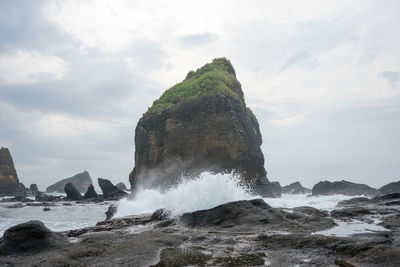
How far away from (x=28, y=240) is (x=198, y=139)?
27.6 metres

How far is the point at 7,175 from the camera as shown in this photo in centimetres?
6056

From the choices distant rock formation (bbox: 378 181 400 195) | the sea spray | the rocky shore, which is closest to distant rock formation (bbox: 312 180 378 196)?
distant rock formation (bbox: 378 181 400 195)

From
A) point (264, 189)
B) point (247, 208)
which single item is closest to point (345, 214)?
point (247, 208)

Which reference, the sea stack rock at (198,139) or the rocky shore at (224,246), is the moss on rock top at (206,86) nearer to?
the sea stack rock at (198,139)

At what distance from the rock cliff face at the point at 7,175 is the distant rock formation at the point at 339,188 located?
180 ft

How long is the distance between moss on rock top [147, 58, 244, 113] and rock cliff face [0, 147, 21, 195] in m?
37.8

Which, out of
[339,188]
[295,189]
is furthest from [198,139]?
[295,189]

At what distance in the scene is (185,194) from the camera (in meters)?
10.7

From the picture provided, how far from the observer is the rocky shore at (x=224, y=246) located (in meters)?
4.42

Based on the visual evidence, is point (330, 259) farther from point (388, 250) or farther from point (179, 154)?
point (179, 154)

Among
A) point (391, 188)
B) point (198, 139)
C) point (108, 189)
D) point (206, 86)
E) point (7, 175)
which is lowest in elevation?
point (391, 188)

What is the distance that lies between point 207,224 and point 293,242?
2969 mm

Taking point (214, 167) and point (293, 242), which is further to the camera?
point (214, 167)

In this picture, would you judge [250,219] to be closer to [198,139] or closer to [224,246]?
[224,246]
